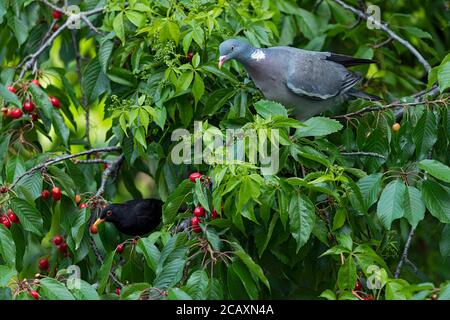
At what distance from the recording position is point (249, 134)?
417 centimetres

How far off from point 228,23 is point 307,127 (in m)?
1.39

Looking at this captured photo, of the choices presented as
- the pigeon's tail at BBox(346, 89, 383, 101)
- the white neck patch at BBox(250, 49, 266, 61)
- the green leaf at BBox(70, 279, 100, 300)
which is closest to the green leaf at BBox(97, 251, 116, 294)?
the green leaf at BBox(70, 279, 100, 300)

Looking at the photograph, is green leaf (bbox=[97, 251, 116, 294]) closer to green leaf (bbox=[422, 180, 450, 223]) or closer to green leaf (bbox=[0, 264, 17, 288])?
green leaf (bbox=[0, 264, 17, 288])

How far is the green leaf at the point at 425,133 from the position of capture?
15.4ft

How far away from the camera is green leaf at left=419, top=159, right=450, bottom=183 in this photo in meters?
4.13

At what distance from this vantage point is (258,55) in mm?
5508

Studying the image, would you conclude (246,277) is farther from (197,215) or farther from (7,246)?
(7,246)

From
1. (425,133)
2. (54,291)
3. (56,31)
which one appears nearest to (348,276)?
(425,133)

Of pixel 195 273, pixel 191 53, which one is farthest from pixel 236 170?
pixel 191 53

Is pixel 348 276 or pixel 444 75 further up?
pixel 444 75

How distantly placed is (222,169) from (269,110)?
546mm

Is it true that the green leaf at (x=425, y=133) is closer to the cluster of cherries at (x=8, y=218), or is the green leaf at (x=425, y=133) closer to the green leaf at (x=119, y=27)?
the green leaf at (x=119, y=27)
